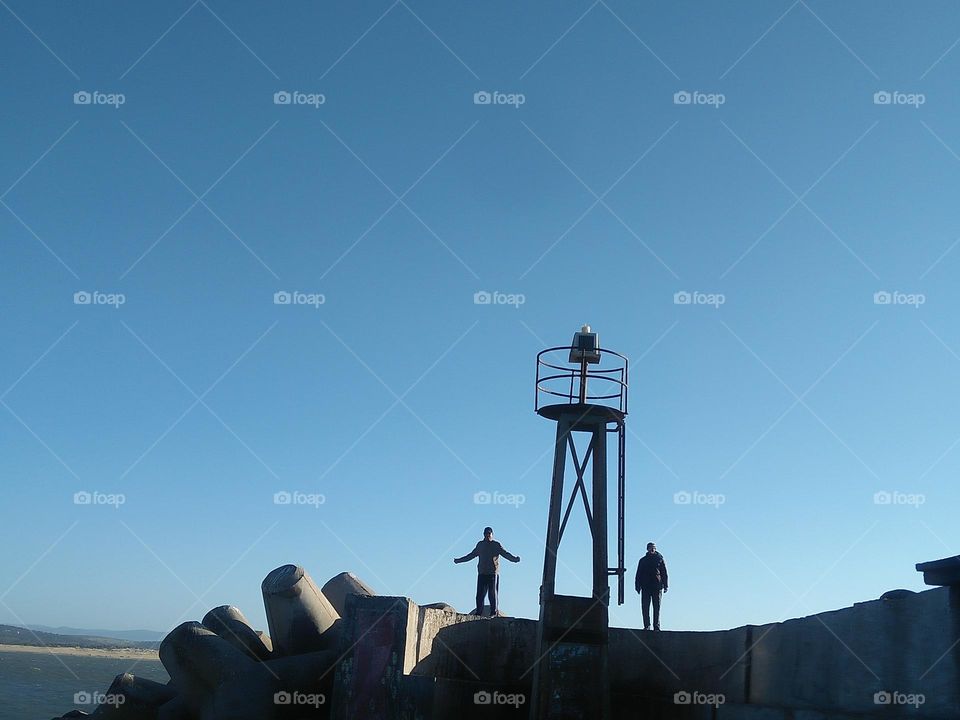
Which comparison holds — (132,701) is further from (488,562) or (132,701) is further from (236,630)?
(488,562)

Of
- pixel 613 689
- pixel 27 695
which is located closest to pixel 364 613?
pixel 613 689

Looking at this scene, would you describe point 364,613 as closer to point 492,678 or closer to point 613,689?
point 492,678

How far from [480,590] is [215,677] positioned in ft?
12.5

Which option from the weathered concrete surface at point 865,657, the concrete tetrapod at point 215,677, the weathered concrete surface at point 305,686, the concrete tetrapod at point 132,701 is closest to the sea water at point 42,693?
the concrete tetrapod at point 132,701

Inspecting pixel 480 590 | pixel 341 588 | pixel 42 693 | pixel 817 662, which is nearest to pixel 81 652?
pixel 42 693

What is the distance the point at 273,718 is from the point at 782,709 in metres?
6.03

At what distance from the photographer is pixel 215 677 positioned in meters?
12.7

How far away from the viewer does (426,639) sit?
40.9ft

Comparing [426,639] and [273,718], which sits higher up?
[426,639]

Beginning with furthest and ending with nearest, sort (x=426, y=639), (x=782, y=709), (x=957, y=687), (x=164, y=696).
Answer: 1. (x=164, y=696)
2. (x=426, y=639)
3. (x=782, y=709)
4. (x=957, y=687)

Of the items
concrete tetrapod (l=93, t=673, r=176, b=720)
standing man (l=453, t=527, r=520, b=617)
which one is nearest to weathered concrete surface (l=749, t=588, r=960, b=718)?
standing man (l=453, t=527, r=520, b=617)

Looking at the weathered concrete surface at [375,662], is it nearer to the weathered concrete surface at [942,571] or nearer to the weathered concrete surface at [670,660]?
the weathered concrete surface at [670,660]

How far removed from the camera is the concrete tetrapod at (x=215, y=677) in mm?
12367

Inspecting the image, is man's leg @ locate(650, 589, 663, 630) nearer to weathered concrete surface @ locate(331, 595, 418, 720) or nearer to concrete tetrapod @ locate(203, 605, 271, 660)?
weathered concrete surface @ locate(331, 595, 418, 720)
